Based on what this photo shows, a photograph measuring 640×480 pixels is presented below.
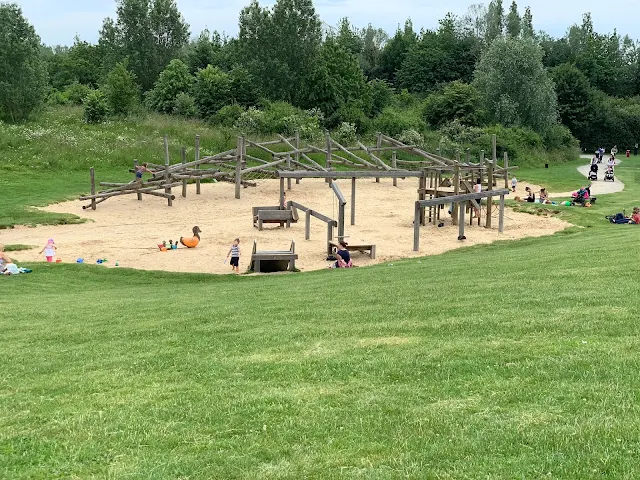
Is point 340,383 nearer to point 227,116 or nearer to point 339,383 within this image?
point 339,383

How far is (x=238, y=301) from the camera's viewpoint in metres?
12.5

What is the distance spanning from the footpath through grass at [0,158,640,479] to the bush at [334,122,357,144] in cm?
3872

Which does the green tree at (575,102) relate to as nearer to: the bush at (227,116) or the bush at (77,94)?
the bush at (227,116)

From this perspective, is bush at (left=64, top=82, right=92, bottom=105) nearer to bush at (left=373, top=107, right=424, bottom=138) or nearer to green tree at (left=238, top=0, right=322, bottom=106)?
green tree at (left=238, top=0, right=322, bottom=106)

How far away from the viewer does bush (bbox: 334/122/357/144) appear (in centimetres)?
5097

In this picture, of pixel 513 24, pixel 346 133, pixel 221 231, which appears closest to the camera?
pixel 221 231

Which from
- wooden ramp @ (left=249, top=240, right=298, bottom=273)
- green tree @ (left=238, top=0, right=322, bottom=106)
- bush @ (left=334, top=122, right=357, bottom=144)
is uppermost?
green tree @ (left=238, top=0, right=322, bottom=106)

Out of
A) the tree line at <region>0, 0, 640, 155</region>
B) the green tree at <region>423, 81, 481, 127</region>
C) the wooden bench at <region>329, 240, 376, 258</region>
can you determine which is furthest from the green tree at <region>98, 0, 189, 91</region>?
the wooden bench at <region>329, 240, 376, 258</region>

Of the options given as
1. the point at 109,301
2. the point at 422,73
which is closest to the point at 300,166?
the point at 109,301

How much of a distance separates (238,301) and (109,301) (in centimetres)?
273

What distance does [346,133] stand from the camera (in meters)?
51.6

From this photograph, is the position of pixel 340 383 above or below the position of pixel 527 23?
below

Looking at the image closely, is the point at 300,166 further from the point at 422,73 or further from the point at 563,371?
the point at 422,73

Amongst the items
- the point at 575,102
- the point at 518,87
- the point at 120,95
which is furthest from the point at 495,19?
the point at 120,95
